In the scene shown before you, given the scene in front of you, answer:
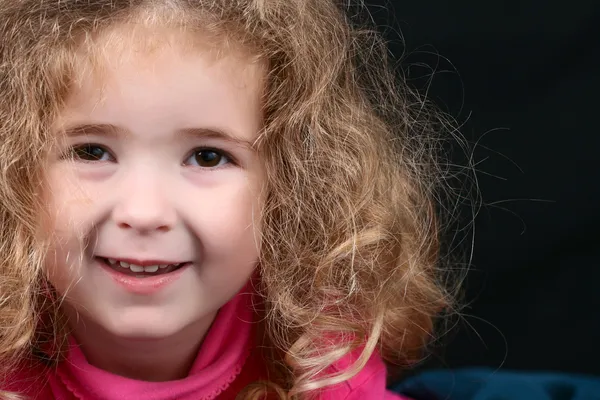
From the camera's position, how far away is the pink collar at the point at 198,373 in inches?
65.9

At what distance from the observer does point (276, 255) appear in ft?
5.58

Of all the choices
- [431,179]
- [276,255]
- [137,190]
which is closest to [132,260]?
[137,190]

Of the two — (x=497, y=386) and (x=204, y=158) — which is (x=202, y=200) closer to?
(x=204, y=158)

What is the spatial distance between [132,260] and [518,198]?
0.91 meters

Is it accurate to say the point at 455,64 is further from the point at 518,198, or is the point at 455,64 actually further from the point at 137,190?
the point at 137,190

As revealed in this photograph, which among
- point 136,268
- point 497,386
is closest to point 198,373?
point 136,268

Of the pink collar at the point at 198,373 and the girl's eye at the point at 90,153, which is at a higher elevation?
the girl's eye at the point at 90,153

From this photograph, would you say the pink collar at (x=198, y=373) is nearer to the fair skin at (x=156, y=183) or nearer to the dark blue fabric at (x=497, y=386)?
the fair skin at (x=156, y=183)

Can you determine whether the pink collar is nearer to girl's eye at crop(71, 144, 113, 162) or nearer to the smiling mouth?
the smiling mouth

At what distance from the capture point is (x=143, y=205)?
1519 mm

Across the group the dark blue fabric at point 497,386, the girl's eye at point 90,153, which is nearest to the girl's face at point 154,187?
the girl's eye at point 90,153

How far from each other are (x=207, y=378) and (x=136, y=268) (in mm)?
206

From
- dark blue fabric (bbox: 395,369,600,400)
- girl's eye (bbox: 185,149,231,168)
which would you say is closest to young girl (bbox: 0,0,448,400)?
girl's eye (bbox: 185,149,231,168)

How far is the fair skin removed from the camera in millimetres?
1530
